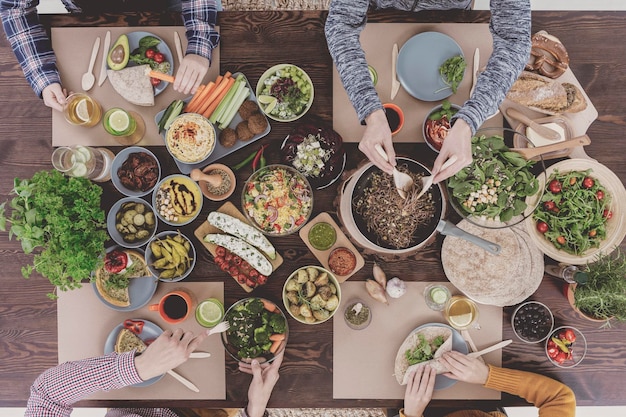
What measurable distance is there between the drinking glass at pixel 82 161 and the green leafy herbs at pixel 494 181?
1.49m

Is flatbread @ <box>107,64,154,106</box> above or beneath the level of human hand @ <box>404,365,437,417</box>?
above

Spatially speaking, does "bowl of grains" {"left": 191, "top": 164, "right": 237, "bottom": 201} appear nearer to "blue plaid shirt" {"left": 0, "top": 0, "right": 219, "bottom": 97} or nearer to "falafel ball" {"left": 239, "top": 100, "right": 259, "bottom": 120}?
"falafel ball" {"left": 239, "top": 100, "right": 259, "bottom": 120}

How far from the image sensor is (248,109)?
1.92 meters

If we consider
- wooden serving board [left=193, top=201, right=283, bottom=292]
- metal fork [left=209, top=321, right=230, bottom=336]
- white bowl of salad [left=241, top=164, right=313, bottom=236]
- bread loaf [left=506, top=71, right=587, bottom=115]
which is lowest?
metal fork [left=209, top=321, right=230, bottom=336]

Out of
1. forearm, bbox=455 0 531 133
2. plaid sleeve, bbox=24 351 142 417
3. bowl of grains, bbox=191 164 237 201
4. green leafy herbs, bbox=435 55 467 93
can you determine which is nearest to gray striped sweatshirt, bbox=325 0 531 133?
forearm, bbox=455 0 531 133

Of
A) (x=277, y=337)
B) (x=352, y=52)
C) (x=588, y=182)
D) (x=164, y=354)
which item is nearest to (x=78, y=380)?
(x=164, y=354)

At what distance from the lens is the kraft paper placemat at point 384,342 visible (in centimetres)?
192

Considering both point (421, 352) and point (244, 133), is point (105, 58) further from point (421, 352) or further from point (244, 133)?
point (421, 352)

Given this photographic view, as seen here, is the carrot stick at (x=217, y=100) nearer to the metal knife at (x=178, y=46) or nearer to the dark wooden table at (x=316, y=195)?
the dark wooden table at (x=316, y=195)

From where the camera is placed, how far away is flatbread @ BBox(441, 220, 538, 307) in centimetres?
187

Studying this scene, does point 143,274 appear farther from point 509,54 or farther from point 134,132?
point 509,54

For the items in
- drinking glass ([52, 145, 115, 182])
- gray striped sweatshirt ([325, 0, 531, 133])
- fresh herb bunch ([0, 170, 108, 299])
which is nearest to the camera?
fresh herb bunch ([0, 170, 108, 299])

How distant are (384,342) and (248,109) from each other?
1.20 meters

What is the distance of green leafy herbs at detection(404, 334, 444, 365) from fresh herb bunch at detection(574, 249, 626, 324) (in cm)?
61
